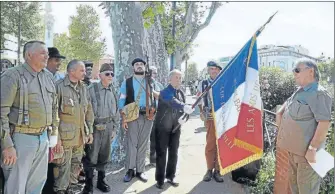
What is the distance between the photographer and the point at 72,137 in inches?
155

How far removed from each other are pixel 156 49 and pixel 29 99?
3.85 m

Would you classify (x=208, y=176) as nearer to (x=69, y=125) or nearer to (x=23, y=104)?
(x=69, y=125)

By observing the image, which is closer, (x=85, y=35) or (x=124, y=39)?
(x=124, y=39)

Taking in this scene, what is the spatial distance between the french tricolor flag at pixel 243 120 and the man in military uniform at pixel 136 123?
1.51 meters

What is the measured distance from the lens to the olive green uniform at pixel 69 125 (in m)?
3.91

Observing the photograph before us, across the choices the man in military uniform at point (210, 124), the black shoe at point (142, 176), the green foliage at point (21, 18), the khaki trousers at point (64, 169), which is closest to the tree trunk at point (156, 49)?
the man in military uniform at point (210, 124)

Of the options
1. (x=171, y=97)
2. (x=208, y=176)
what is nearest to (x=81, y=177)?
(x=171, y=97)

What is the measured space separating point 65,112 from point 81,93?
332mm

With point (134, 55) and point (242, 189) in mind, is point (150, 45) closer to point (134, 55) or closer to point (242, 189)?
point (134, 55)

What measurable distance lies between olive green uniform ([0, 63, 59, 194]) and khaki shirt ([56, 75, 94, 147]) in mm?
480

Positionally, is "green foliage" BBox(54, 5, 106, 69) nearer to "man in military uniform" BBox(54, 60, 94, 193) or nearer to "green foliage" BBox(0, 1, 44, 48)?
"green foliage" BBox(0, 1, 44, 48)

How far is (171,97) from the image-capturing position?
460 cm

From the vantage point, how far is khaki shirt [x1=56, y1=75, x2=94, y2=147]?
3902mm

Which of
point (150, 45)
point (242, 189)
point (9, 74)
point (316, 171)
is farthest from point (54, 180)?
point (150, 45)
